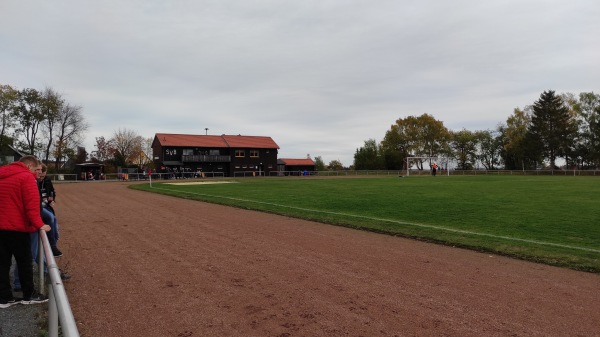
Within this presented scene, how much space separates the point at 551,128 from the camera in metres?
75.1

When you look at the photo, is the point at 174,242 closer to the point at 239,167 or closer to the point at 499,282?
the point at 499,282

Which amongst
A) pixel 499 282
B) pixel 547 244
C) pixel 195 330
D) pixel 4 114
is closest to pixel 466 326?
pixel 499 282

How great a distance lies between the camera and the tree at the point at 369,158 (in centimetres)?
8774

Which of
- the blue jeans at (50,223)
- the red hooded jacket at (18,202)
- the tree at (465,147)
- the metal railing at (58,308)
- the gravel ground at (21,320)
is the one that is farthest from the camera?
the tree at (465,147)

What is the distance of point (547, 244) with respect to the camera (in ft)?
28.8

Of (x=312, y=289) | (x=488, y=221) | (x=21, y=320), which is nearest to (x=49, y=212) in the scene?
(x=21, y=320)

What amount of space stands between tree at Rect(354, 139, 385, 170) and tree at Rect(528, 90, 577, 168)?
1158 inches

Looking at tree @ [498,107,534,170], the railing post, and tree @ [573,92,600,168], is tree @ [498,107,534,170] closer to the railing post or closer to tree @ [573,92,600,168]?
tree @ [573,92,600,168]

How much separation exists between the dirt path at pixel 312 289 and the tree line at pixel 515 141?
61192 millimetres

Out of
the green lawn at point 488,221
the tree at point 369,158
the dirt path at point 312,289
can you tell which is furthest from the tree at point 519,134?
the dirt path at point 312,289

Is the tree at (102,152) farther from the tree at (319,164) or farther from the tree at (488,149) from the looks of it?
the tree at (488,149)

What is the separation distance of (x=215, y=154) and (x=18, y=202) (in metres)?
72.0

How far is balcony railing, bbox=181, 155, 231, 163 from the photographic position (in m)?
72.2

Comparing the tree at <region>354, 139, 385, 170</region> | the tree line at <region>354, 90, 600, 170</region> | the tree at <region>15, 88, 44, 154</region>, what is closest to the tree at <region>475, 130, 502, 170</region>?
the tree line at <region>354, 90, 600, 170</region>
